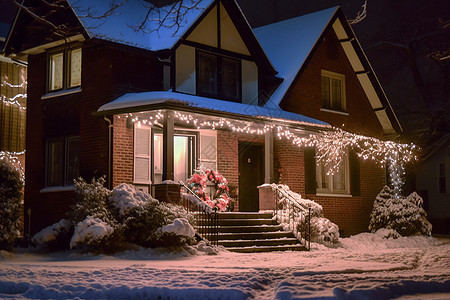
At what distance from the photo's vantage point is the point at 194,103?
617 inches

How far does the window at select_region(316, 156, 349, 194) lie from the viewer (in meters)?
21.1

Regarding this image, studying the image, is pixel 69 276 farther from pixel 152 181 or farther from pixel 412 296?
pixel 152 181

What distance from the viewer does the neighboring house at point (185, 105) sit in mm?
16750

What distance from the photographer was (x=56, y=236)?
47.4ft

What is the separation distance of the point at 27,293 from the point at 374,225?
587 inches

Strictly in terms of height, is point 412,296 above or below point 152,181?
below

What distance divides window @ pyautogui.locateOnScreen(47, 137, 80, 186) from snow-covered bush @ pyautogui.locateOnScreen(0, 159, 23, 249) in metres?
3.21

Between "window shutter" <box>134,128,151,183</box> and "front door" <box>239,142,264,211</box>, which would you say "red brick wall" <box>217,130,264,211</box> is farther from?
"window shutter" <box>134,128,151,183</box>

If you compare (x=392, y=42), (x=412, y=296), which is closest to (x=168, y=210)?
(x=412, y=296)

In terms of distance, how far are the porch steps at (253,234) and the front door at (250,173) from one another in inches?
112

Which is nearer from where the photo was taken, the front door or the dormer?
the dormer

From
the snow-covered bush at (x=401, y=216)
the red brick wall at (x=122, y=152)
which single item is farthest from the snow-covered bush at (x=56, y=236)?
the snow-covered bush at (x=401, y=216)

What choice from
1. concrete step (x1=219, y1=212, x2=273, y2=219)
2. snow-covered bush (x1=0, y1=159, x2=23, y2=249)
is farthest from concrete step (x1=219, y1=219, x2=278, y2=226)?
snow-covered bush (x1=0, y1=159, x2=23, y2=249)

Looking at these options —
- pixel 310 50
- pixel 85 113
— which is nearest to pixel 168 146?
pixel 85 113
